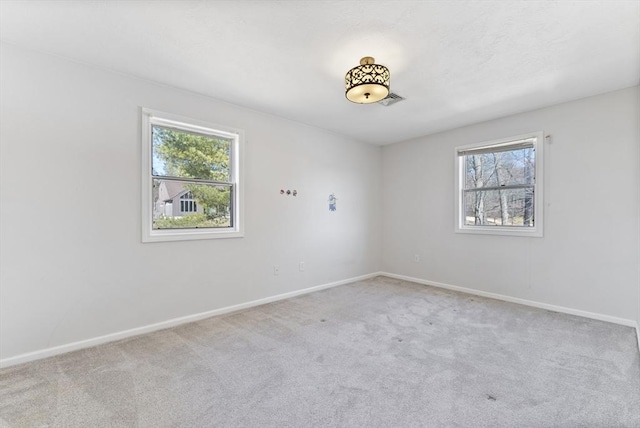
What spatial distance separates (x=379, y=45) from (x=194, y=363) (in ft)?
9.46

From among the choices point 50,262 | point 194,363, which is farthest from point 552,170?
point 50,262

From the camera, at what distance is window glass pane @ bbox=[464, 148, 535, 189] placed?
3709 millimetres

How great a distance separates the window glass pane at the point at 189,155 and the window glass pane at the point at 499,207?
3523 millimetres

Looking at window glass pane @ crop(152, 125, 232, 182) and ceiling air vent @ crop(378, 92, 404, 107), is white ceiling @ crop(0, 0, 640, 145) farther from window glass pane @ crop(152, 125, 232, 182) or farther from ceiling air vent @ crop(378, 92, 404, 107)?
window glass pane @ crop(152, 125, 232, 182)

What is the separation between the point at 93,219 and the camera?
8.31 ft

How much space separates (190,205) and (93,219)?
2.90ft

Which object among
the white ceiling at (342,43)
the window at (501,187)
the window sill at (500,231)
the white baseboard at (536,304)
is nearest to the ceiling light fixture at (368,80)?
the white ceiling at (342,43)

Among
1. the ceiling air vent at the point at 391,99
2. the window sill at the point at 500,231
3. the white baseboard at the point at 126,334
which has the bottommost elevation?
the white baseboard at the point at 126,334

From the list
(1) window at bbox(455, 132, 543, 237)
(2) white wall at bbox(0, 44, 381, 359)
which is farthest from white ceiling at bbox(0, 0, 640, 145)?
(1) window at bbox(455, 132, 543, 237)

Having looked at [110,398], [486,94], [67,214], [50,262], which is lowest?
[110,398]

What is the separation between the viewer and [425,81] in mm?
2842

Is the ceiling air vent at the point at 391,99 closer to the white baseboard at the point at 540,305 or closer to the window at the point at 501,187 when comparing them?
the window at the point at 501,187

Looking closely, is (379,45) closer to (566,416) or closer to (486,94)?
(486,94)

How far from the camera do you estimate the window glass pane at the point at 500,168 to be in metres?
3.71
